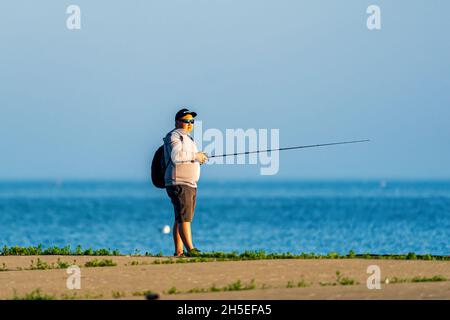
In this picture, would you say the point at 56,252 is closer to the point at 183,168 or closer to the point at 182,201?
the point at 182,201

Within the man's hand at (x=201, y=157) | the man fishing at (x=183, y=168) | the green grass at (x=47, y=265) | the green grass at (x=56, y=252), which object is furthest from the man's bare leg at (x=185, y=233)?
the green grass at (x=47, y=265)

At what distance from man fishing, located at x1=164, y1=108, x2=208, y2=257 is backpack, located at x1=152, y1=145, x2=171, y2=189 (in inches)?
6.0

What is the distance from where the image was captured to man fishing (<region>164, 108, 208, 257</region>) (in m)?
19.0

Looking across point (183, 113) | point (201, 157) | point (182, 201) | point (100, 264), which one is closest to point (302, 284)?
point (100, 264)

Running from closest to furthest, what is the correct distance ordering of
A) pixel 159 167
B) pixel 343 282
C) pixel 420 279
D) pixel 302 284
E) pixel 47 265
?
pixel 302 284
pixel 343 282
pixel 420 279
pixel 47 265
pixel 159 167

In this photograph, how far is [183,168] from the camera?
751 inches

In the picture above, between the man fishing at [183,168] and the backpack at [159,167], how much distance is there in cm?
15

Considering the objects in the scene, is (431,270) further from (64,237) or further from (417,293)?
(64,237)

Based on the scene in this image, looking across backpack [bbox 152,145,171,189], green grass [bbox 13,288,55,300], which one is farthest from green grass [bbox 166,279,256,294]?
backpack [bbox 152,145,171,189]

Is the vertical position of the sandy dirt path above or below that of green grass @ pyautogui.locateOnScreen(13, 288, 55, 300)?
above

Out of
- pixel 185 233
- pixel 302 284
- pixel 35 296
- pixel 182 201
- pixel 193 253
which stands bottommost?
pixel 35 296

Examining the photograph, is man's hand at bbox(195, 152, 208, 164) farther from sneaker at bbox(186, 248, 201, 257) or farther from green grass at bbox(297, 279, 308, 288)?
green grass at bbox(297, 279, 308, 288)

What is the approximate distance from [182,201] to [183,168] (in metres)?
0.46

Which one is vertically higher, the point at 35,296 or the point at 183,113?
the point at 183,113
